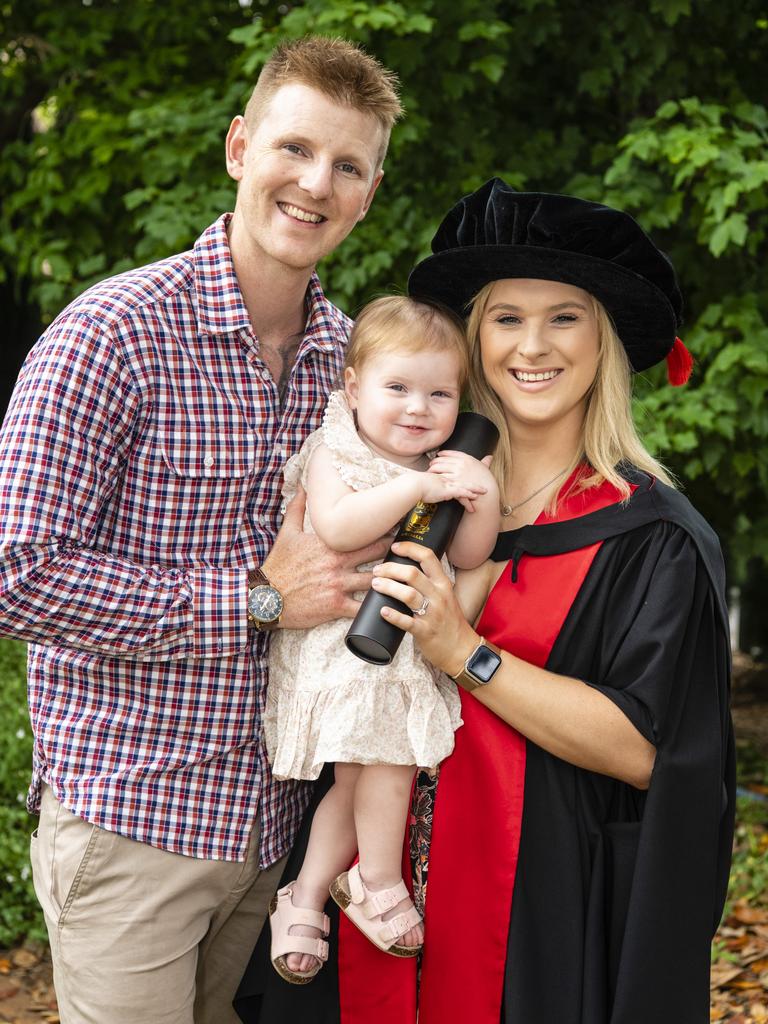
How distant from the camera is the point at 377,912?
Result: 240cm

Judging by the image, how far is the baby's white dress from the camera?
2.38m

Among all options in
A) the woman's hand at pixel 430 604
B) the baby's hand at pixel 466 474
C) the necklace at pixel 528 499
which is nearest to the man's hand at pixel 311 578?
the woman's hand at pixel 430 604

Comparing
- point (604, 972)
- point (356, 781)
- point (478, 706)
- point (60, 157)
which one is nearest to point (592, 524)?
point (478, 706)

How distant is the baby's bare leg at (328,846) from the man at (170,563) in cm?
12

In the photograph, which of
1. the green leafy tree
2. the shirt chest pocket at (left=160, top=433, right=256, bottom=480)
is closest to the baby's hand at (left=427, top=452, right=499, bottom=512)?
the shirt chest pocket at (left=160, top=433, right=256, bottom=480)

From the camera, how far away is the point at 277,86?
260cm

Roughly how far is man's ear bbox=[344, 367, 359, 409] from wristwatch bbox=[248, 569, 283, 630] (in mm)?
455

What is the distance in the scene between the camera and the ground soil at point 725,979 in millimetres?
4137

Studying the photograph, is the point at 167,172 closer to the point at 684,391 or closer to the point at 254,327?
the point at 684,391

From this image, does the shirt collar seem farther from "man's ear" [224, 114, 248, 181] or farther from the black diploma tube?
the black diploma tube

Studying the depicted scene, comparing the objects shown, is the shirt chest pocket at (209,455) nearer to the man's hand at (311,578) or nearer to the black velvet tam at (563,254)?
the man's hand at (311,578)

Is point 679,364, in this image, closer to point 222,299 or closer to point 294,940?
point 222,299

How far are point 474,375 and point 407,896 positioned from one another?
1.15 meters

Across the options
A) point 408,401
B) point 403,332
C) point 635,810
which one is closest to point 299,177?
point 403,332
